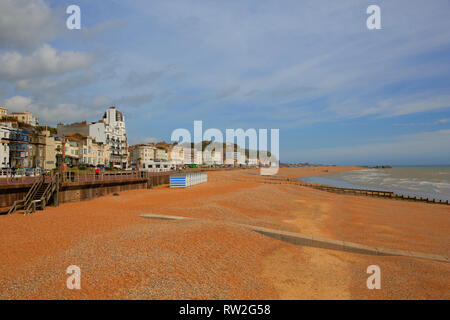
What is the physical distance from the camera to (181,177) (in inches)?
1309

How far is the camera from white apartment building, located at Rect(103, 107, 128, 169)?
7369 centimetres

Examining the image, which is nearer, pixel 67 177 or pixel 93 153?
pixel 67 177

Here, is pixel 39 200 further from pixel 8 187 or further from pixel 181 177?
pixel 181 177

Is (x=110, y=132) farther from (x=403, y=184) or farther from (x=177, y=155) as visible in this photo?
(x=403, y=184)

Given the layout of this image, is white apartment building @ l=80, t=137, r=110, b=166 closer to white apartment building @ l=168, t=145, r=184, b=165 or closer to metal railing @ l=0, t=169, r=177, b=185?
metal railing @ l=0, t=169, r=177, b=185

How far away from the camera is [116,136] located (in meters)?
76.7

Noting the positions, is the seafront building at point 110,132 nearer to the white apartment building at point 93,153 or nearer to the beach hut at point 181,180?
the white apartment building at point 93,153

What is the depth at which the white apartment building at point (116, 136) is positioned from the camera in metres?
73.7

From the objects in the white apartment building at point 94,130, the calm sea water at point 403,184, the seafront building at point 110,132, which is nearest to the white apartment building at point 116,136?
the seafront building at point 110,132

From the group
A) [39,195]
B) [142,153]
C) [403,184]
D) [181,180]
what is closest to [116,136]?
[142,153]

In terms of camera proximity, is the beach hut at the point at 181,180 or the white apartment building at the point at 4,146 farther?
the white apartment building at the point at 4,146

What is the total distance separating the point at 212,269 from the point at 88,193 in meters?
20.9

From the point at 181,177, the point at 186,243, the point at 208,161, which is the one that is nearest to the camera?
the point at 186,243
